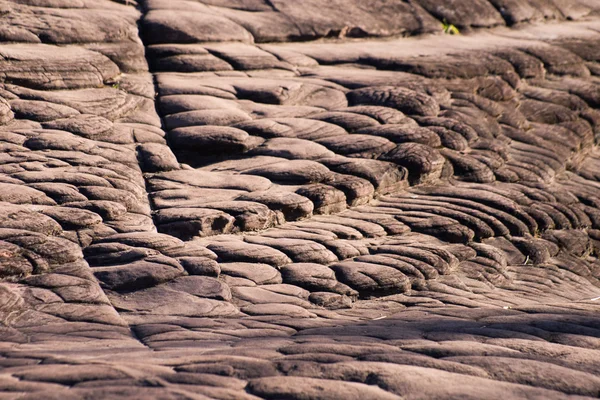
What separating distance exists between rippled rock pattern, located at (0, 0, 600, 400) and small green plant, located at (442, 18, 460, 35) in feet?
0.70

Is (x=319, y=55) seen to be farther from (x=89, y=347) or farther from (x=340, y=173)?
(x=89, y=347)

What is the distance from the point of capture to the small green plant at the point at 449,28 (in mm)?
12012

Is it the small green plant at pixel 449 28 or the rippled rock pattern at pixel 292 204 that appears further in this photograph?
the small green plant at pixel 449 28

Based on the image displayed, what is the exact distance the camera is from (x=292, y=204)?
21.2ft

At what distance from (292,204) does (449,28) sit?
261 inches

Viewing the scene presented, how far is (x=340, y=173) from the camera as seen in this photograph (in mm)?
7188

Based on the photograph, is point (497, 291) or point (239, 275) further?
point (497, 291)

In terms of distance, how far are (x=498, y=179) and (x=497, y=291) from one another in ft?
7.75

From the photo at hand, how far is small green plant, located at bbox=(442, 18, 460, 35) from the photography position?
12012 millimetres

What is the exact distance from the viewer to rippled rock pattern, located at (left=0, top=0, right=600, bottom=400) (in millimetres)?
3467

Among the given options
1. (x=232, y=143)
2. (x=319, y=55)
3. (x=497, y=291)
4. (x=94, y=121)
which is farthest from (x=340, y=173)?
(x=319, y=55)

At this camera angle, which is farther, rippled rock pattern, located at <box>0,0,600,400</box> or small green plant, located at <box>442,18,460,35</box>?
small green plant, located at <box>442,18,460,35</box>

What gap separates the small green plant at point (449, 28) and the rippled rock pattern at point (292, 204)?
213mm

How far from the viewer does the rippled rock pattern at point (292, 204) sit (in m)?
3.47
